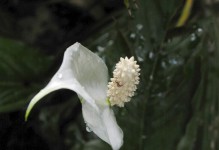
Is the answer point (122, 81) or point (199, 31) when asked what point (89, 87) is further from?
point (199, 31)

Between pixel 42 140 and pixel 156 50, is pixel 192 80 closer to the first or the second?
pixel 156 50

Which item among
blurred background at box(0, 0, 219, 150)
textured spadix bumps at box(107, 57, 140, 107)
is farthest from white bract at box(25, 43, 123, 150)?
blurred background at box(0, 0, 219, 150)

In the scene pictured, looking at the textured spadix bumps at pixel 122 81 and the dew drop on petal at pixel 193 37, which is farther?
the dew drop on petal at pixel 193 37

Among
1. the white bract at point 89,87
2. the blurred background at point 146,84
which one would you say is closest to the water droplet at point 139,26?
the blurred background at point 146,84

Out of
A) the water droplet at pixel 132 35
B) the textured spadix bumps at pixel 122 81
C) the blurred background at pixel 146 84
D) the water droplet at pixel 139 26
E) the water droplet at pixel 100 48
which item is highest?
the textured spadix bumps at pixel 122 81

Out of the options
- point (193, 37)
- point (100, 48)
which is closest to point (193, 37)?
point (193, 37)

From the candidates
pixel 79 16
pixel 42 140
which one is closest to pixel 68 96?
pixel 42 140

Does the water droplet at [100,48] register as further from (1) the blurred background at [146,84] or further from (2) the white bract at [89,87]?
(2) the white bract at [89,87]
